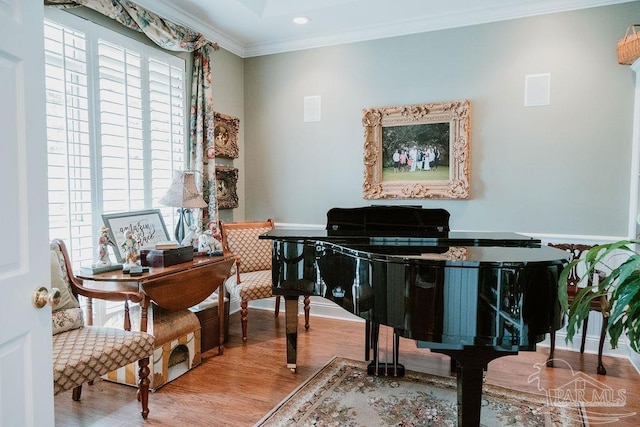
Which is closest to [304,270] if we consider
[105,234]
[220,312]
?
[220,312]

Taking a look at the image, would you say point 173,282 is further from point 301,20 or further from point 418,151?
point 301,20

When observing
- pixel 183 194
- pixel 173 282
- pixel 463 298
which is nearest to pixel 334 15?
pixel 183 194

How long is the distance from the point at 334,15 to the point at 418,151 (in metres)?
1.50

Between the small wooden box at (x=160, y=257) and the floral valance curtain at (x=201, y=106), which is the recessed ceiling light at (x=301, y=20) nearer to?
the floral valance curtain at (x=201, y=106)

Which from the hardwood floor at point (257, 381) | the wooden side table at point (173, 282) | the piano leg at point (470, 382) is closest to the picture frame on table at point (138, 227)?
the wooden side table at point (173, 282)

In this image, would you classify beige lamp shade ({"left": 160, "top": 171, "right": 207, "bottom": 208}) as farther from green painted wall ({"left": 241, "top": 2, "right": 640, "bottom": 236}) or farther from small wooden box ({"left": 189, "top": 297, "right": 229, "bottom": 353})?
green painted wall ({"left": 241, "top": 2, "right": 640, "bottom": 236})

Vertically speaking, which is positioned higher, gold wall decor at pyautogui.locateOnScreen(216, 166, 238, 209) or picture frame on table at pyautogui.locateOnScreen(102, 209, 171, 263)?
gold wall decor at pyautogui.locateOnScreen(216, 166, 238, 209)

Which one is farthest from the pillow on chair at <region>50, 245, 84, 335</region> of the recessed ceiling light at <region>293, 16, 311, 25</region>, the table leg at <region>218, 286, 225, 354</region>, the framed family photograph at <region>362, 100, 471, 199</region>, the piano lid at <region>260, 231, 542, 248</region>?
the recessed ceiling light at <region>293, 16, 311, 25</region>

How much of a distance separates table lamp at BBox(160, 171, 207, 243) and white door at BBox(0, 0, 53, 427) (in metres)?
2.03

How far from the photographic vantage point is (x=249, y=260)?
4129 millimetres

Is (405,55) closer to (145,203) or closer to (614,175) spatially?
(614,175)

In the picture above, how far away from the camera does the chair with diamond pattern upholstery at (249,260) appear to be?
368cm

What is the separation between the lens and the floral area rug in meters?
2.42

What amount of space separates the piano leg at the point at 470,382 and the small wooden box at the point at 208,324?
2.08 metres
